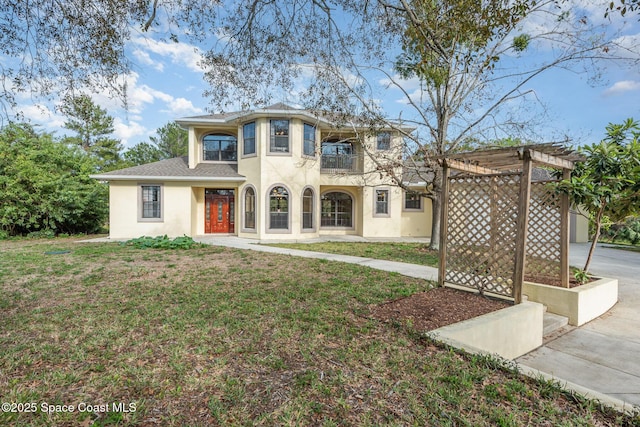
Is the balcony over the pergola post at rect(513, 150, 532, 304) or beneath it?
over

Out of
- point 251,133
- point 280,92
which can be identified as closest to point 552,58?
point 280,92

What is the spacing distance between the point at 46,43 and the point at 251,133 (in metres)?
11.7

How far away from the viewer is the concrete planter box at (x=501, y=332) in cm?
378

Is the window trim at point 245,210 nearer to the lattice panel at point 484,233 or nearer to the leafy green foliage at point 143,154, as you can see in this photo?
the lattice panel at point 484,233

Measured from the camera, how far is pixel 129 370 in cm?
298

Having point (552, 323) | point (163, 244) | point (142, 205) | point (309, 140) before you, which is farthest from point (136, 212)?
A: point (552, 323)

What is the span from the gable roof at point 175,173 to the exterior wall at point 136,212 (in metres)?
0.49

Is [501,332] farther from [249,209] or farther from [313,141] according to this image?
[249,209]

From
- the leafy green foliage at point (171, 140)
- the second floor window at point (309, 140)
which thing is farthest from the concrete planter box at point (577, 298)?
the leafy green foliage at point (171, 140)

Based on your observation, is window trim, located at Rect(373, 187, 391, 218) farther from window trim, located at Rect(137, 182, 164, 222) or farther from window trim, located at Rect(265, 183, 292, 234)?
window trim, located at Rect(137, 182, 164, 222)

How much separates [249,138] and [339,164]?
482 cm

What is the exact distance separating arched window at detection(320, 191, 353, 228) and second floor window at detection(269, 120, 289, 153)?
4.04 metres

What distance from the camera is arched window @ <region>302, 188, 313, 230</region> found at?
15.8m

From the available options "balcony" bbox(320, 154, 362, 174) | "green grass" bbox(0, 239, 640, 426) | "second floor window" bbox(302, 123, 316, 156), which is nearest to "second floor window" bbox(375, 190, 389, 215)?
"balcony" bbox(320, 154, 362, 174)
